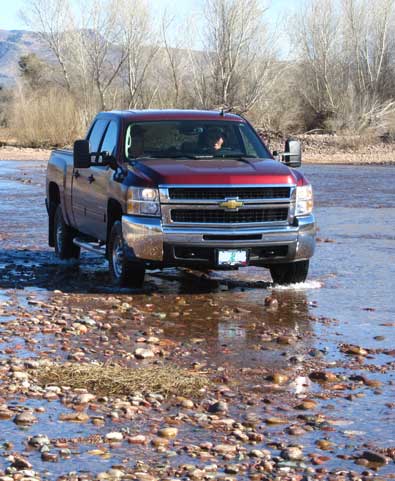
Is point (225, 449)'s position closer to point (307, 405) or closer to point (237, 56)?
point (307, 405)

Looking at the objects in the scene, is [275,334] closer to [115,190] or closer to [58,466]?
[115,190]

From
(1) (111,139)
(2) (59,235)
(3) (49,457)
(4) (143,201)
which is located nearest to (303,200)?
(4) (143,201)

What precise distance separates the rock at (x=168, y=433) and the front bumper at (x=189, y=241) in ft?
16.4

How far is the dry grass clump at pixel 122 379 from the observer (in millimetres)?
7750

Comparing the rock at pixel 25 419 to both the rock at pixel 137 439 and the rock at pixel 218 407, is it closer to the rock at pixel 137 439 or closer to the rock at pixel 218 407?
the rock at pixel 137 439

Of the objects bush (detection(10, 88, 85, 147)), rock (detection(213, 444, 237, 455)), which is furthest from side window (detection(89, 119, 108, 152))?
bush (detection(10, 88, 85, 147))

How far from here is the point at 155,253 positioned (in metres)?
11.7

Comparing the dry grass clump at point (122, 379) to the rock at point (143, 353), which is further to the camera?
the rock at point (143, 353)

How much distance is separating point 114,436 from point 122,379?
132 centimetres

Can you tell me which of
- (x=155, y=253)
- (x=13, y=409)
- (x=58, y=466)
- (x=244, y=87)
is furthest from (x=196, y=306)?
(x=244, y=87)

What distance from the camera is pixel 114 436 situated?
6637mm

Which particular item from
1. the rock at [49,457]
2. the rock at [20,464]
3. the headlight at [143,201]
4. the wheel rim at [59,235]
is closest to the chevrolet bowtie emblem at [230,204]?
the headlight at [143,201]

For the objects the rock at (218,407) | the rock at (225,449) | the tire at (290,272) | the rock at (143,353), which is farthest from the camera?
the tire at (290,272)

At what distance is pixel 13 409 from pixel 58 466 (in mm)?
1184
